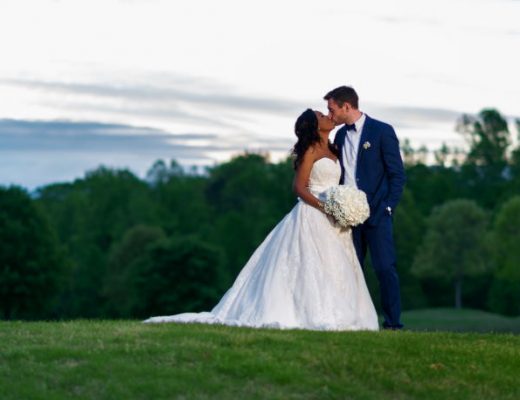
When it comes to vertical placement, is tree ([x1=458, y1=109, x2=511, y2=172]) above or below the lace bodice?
above

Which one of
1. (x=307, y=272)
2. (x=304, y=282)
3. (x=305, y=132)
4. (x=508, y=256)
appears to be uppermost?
(x=305, y=132)

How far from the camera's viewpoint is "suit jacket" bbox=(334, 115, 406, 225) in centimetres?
1725

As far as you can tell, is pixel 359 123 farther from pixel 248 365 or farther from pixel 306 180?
pixel 248 365

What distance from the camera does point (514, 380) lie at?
46.1 ft

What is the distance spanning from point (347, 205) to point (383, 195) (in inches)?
34.2

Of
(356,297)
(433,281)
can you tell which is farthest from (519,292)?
(356,297)

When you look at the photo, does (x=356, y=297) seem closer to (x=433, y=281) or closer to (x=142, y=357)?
(x=142, y=357)

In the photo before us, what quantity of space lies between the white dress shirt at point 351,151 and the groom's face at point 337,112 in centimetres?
20

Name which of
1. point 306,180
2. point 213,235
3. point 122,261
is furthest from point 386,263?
point 213,235

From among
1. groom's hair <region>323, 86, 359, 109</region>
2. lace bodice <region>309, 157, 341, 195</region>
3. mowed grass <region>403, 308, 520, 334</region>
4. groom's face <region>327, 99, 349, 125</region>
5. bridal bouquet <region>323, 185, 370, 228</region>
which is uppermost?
groom's hair <region>323, 86, 359, 109</region>

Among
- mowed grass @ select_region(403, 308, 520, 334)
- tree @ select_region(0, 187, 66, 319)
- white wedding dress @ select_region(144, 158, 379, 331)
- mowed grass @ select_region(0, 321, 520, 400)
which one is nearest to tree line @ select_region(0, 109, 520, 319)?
tree @ select_region(0, 187, 66, 319)

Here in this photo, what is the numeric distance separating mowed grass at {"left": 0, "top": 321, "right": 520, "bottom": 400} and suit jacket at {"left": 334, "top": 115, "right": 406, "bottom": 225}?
2393 mm

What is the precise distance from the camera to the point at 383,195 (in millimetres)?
17359

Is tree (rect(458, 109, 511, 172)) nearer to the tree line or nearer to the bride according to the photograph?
the tree line
